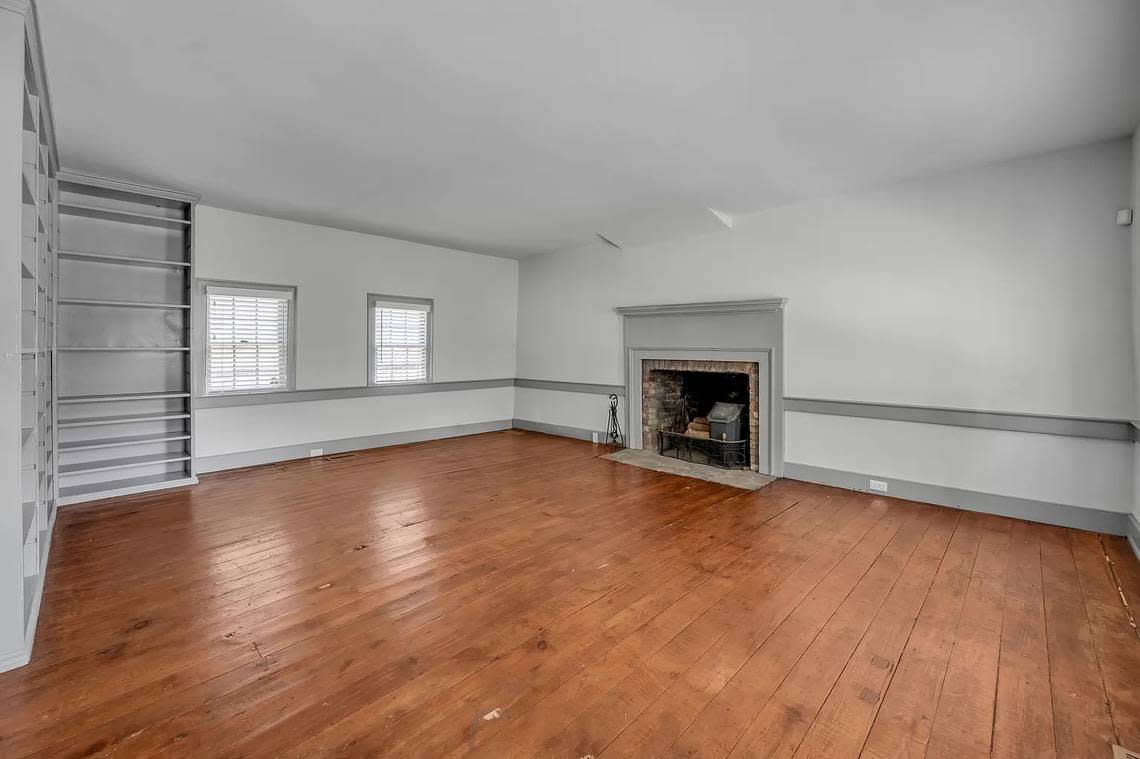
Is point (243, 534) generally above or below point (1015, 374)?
below

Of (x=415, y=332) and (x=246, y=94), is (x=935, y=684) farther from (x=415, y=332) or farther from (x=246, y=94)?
(x=415, y=332)

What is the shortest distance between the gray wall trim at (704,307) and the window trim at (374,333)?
8.35ft

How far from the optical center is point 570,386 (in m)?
7.27

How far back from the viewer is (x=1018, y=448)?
3883 millimetres

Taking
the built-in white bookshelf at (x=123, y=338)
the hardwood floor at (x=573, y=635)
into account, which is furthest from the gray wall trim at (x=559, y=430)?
the built-in white bookshelf at (x=123, y=338)

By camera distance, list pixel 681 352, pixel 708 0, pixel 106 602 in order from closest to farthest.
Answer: pixel 708 0 < pixel 106 602 < pixel 681 352

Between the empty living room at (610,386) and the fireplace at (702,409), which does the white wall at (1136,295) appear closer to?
the empty living room at (610,386)

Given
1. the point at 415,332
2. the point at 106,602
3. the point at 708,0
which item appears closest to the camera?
the point at 708,0

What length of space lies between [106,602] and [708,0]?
13.0ft

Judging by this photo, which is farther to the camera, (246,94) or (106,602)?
(246,94)

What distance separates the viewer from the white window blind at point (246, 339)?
5234 millimetres

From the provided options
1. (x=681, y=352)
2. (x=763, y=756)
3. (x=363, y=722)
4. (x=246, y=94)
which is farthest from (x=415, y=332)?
(x=763, y=756)

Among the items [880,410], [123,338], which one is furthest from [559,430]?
[123,338]

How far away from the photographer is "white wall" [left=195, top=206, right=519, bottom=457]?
5.32 metres
